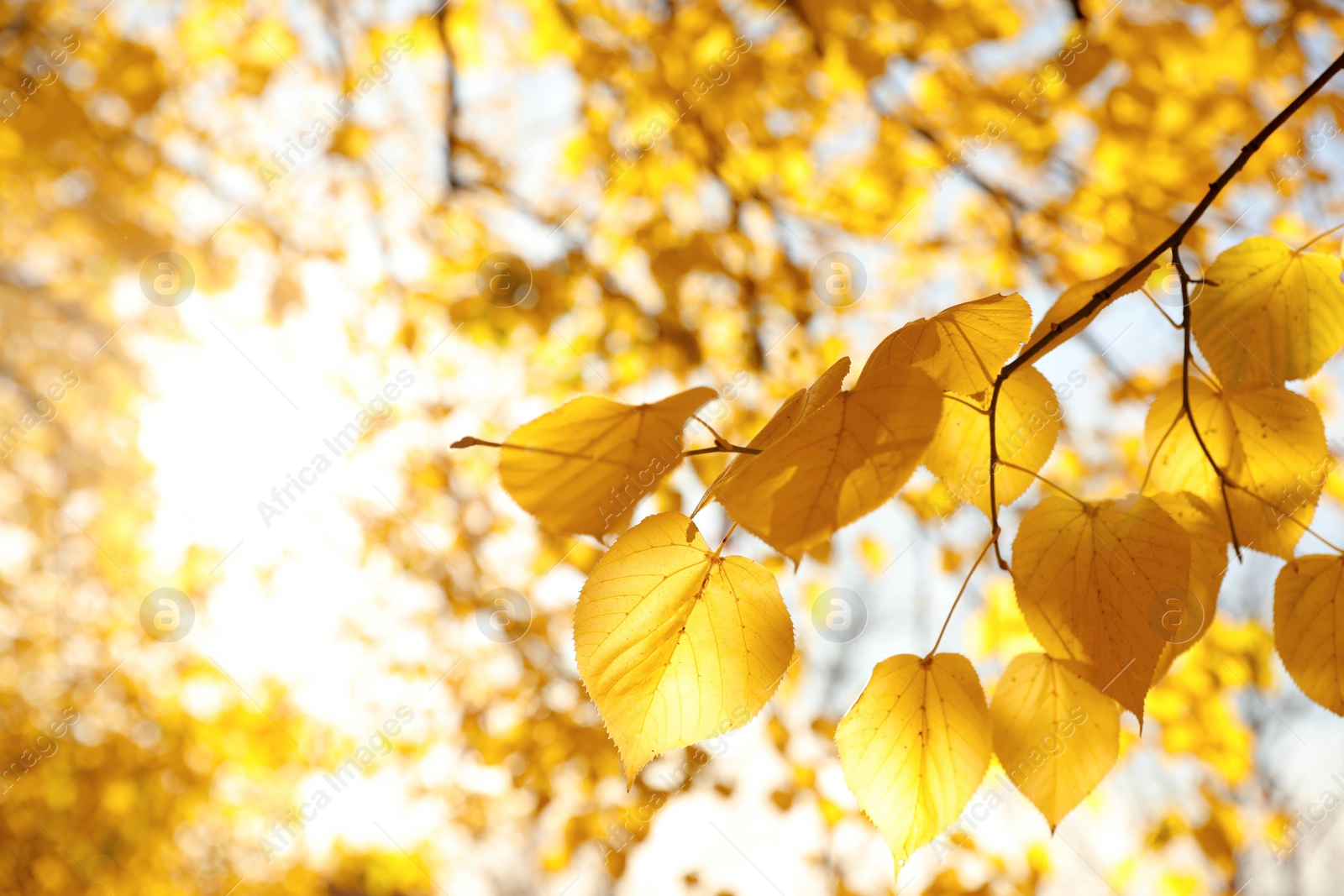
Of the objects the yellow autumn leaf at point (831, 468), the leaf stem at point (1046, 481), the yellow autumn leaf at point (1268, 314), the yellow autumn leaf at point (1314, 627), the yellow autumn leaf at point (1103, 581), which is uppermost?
the yellow autumn leaf at point (831, 468)

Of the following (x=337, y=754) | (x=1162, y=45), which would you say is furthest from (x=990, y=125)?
(x=337, y=754)

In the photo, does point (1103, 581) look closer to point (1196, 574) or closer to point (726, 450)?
point (1196, 574)

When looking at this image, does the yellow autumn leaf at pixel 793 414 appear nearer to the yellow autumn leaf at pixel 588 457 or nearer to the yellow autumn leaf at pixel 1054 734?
the yellow autumn leaf at pixel 588 457

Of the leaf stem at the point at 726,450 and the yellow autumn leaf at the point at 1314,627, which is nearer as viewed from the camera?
the leaf stem at the point at 726,450

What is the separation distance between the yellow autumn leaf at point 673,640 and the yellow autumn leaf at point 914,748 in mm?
82

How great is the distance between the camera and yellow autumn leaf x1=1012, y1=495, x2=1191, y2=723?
399 mm

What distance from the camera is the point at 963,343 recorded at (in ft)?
A: 1.47

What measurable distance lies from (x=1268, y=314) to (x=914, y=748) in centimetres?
41

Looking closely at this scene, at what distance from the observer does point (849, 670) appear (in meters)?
6.49

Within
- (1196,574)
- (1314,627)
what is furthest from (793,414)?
(1314,627)

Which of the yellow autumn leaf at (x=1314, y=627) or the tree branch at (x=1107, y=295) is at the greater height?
the tree branch at (x=1107, y=295)

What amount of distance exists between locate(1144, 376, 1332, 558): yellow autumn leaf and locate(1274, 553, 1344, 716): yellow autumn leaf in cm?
2

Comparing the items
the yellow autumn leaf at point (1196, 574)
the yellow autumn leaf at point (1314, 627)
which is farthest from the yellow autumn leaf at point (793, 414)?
the yellow autumn leaf at point (1314, 627)

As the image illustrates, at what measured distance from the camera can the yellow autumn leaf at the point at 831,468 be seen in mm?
347
